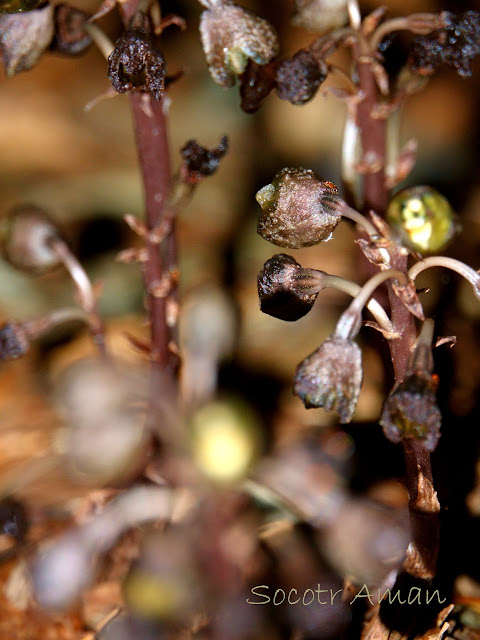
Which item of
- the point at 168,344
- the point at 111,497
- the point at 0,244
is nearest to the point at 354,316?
the point at 168,344

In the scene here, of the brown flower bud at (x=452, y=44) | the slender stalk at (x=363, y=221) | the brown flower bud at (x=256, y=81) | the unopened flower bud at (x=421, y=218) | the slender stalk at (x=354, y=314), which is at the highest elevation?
the brown flower bud at (x=452, y=44)

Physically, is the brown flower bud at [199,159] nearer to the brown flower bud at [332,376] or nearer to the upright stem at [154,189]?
the upright stem at [154,189]

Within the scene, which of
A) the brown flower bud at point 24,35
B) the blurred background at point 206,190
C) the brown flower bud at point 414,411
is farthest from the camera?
the blurred background at point 206,190

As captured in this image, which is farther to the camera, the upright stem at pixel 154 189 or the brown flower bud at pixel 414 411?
the upright stem at pixel 154 189

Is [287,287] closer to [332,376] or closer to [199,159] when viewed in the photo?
[332,376]

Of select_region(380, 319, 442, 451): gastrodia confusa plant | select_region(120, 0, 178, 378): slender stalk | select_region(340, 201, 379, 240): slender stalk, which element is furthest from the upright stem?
select_region(380, 319, 442, 451): gastrodia confusa plant

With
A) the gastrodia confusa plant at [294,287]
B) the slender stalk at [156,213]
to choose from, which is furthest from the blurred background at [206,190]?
the gastrodia confusa plant at [294,287]

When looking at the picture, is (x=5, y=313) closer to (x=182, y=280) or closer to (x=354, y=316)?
(x=182, y=280)
